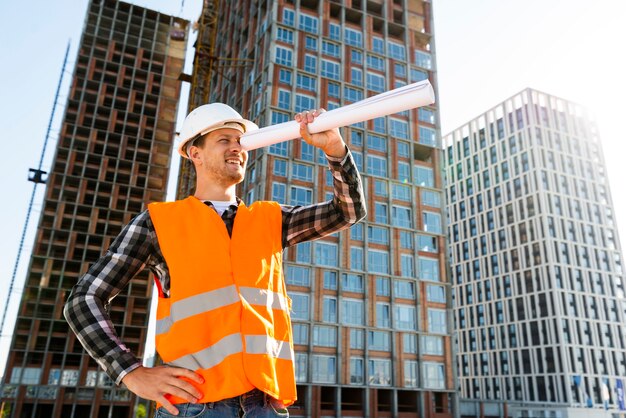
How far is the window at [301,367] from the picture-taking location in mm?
40903

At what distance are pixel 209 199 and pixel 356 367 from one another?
42.8 m

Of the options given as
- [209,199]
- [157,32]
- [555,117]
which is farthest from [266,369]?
[555,117]

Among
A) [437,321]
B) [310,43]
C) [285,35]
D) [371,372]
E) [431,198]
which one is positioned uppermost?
[310,43]

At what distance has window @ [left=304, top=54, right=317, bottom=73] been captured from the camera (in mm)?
52281

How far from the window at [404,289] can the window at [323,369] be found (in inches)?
339

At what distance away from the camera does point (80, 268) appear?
214ft

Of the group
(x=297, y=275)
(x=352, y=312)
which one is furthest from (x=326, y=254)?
(x=352, y=312)

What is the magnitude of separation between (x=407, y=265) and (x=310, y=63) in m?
21.2

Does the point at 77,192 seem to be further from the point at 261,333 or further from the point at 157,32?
the point at 261,333

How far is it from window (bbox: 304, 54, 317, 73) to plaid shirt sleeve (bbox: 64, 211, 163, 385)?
168 feet

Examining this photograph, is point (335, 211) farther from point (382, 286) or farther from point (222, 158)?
point (382, 286)

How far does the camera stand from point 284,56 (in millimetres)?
51438

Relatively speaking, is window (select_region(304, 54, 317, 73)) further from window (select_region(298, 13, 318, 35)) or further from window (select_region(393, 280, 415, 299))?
window (select_region(393, 280, 415, 299))

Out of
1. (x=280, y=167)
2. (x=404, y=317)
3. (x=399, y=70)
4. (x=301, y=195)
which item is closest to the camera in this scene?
(x=280, y=167)
